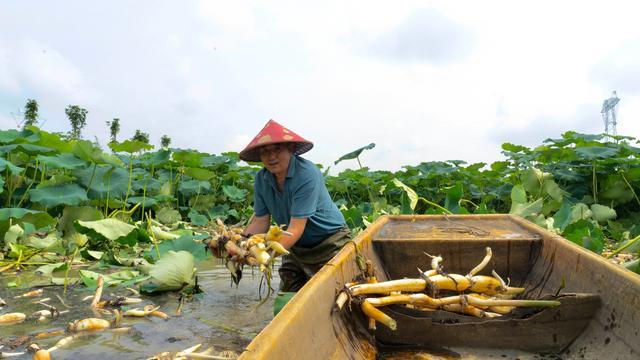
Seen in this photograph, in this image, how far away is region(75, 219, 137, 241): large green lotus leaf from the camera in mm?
3756

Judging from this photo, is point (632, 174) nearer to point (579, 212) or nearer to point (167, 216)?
point (579, 212)

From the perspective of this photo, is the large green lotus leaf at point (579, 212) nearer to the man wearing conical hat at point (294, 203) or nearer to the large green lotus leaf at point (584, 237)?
the large green lotus leaf at point (584, 237)

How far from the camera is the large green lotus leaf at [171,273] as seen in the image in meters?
3.36

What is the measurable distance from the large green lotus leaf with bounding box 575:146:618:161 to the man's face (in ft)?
16.6

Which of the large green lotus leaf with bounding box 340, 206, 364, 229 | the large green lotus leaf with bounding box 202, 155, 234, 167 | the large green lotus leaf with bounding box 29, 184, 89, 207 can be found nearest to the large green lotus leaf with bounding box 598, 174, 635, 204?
the large green lotus leaf with bounding box 340, 206, 364, 229

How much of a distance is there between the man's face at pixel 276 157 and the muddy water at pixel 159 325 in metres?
0.91

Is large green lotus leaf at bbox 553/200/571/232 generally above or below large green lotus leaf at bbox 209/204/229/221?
above

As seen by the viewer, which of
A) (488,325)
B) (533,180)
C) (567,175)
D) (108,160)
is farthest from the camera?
(567,175)

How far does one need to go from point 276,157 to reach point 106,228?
1.83 m

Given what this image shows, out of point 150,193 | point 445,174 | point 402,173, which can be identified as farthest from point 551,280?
point 402,173

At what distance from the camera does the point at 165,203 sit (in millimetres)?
7625

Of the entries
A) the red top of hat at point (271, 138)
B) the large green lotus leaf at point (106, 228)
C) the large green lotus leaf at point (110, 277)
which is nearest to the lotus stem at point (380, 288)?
the red top of hat at point (271, 138)

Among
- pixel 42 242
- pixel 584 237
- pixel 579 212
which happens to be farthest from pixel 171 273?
pixel 579 212

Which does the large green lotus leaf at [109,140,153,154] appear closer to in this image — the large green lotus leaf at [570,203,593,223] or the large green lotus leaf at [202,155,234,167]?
the large green lotus leaf at [202,155,234,167]
